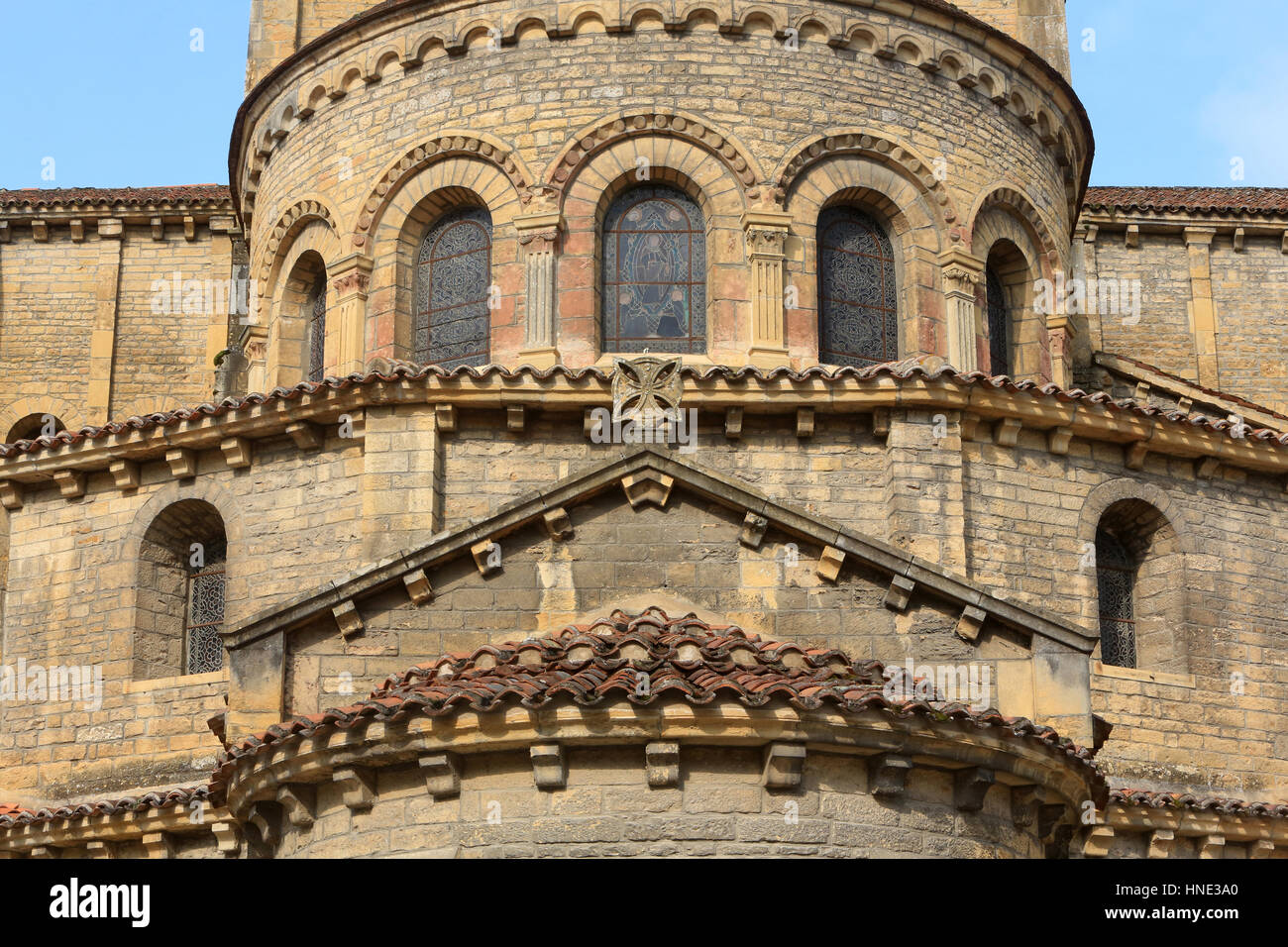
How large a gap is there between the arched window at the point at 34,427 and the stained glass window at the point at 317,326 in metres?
4.90

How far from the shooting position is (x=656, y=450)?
16344 millimetres

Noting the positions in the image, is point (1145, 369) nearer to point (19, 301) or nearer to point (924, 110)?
point (924, 110)

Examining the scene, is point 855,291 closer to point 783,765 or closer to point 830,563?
point 830,563

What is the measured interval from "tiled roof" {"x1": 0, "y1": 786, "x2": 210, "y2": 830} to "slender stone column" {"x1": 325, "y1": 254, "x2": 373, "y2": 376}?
16.4 feet

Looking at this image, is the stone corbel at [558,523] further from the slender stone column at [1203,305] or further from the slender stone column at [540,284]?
the slender stone column at [1203,305]

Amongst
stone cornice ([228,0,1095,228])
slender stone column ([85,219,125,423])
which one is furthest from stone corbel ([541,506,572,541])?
slender stone column ([85,219,125,423])

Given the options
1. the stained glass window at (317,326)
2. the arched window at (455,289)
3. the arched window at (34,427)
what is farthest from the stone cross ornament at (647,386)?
the arched window at (34,427)

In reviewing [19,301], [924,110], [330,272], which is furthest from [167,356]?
[924,110]

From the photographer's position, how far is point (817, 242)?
73.9ft

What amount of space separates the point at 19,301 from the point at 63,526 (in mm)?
6885

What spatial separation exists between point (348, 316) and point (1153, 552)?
851 centimetres

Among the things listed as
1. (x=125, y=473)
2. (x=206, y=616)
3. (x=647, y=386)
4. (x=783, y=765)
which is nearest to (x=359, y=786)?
(x=783, y=765)

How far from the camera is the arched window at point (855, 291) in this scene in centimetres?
2233
